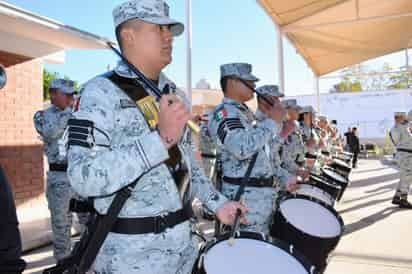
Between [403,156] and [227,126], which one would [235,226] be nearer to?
[227,126]

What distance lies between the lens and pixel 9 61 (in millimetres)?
5926

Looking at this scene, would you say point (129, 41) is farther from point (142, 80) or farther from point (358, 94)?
point (358, 94)

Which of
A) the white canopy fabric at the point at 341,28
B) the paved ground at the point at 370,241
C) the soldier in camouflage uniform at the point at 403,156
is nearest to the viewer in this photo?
the paved ground at the point at 370,241

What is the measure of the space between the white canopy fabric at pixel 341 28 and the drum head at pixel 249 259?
555cm

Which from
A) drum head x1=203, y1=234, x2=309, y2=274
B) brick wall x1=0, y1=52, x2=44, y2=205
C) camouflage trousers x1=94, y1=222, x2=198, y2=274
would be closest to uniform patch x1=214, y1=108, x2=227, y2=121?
drum head x1=203, y1=234, x2=309, y2=274

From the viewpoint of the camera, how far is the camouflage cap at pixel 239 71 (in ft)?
10.1

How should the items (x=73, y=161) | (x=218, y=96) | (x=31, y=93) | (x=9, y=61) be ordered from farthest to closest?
(x=218, y=96) < (x=31, y=93) < (x=9, y=61) < (x=73, y=161)

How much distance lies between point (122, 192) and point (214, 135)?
1.59 metres

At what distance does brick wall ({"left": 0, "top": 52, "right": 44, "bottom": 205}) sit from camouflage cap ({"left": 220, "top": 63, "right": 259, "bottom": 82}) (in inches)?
153

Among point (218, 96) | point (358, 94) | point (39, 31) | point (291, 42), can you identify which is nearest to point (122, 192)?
point (39, 31)

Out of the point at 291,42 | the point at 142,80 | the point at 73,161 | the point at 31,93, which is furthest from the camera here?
the point at 291,42

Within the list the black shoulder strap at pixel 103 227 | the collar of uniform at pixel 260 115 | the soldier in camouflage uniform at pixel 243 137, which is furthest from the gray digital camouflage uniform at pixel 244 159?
the black shoulder strap at pixel 103 227

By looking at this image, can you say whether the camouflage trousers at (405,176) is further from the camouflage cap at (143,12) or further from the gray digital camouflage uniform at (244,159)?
the camouflage cap at (143,12)

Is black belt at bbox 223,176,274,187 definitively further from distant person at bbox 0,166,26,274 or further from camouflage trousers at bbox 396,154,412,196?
camouflage trousers at bbox 396,154,412,196
